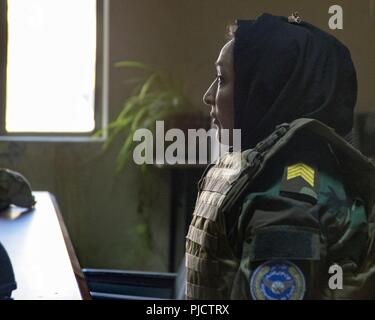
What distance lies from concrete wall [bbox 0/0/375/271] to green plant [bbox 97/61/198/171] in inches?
0.6

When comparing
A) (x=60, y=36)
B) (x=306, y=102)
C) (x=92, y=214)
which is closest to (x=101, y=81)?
(x=60, y=36)

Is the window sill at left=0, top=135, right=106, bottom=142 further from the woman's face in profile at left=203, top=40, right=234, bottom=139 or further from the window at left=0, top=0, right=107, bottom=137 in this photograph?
the woman's face in profile at left=203, top=40, right=234, bottom=139

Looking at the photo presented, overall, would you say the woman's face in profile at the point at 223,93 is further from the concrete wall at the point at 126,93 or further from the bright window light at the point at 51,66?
the bright window light at the point at 51,66

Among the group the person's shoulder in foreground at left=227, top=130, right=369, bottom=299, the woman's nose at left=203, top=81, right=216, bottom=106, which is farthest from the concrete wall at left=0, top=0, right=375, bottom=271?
the person's shoulder in foreground at left=227, top=130, right=369, bottom=299

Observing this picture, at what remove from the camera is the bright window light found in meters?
1.24

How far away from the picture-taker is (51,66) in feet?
4.13

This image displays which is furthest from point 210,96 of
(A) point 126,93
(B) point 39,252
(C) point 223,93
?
(B) point 39,252

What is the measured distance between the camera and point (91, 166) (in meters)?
1.27

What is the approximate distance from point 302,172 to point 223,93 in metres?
0.19

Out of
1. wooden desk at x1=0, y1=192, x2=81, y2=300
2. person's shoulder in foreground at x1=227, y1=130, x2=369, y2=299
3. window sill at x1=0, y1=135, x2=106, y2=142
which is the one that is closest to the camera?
wooden desk at x1=0, y1=192, x2=81, y2=300

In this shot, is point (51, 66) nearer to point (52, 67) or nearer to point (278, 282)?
point (52, 67)

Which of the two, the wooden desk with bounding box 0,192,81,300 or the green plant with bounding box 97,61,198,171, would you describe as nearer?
the wooden desk with bounding box 0,192,81,300

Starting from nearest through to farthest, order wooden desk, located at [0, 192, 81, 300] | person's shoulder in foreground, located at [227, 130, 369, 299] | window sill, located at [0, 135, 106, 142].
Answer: wooden desk, located at [0, 192, 81, 300], person's shoulder in foreground, located at [227, 130, 369, 299], window sill, located at [0, 135, 106, 142]

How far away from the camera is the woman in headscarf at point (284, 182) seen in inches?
44.6
